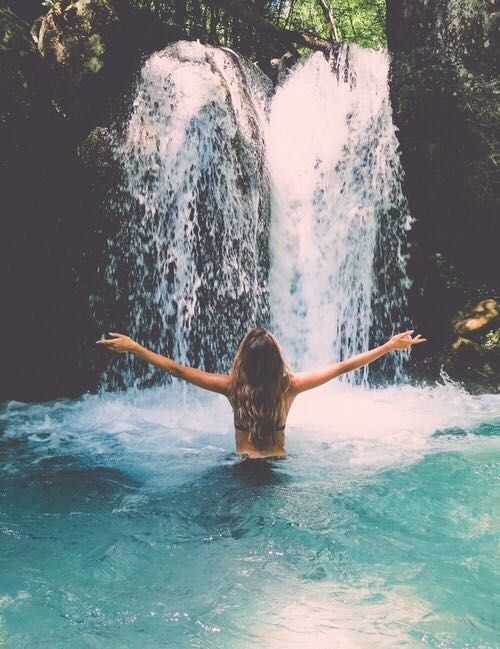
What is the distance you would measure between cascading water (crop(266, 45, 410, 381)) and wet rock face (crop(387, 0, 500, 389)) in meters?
0.33

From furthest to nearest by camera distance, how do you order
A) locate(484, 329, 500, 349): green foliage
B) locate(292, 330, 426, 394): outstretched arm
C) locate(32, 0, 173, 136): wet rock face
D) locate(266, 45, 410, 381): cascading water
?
locate(266, 45, 410, 381): cascading water
locate(484, 329, 500, 349): green foliage
locate(32, 0, 173, 136): wet rock face
locate(292, 330, 426, 394): outstretched arm

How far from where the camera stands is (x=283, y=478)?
175 inches

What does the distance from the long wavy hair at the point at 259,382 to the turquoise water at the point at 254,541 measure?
38cm

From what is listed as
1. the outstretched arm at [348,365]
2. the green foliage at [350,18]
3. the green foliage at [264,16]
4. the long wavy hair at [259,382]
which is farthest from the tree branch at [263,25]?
the long wavy hair at [259,382]

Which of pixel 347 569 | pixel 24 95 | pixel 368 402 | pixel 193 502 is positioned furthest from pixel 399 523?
pixel 24 95

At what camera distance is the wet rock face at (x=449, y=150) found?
9227 millimetres

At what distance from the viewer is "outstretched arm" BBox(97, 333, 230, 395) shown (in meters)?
3.88

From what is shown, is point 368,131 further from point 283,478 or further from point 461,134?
point 283,478

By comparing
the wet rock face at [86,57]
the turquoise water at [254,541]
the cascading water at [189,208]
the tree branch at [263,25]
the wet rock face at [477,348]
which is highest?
the tree branch at [263,25]

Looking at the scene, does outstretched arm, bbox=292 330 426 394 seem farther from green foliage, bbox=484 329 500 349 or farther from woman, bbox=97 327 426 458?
green foliage, bbox=484 329 500 349

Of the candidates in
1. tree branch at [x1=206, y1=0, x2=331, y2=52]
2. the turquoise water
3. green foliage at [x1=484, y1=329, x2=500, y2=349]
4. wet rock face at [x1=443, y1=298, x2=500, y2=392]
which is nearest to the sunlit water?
the turquoise water

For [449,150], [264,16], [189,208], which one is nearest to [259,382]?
[189,208]

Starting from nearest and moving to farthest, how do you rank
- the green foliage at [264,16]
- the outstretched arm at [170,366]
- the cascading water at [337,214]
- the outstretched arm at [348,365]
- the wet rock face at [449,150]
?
1. the outstretched arm at [170,366]
2. the outstretched arm at [348,365]
3. the cascading water at [337,214]
4. the wet rock face at [449,150]
5. the green foliage at [264,16]

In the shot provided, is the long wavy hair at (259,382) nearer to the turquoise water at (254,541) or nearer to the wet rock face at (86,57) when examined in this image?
the turquoise water at (254,541)
